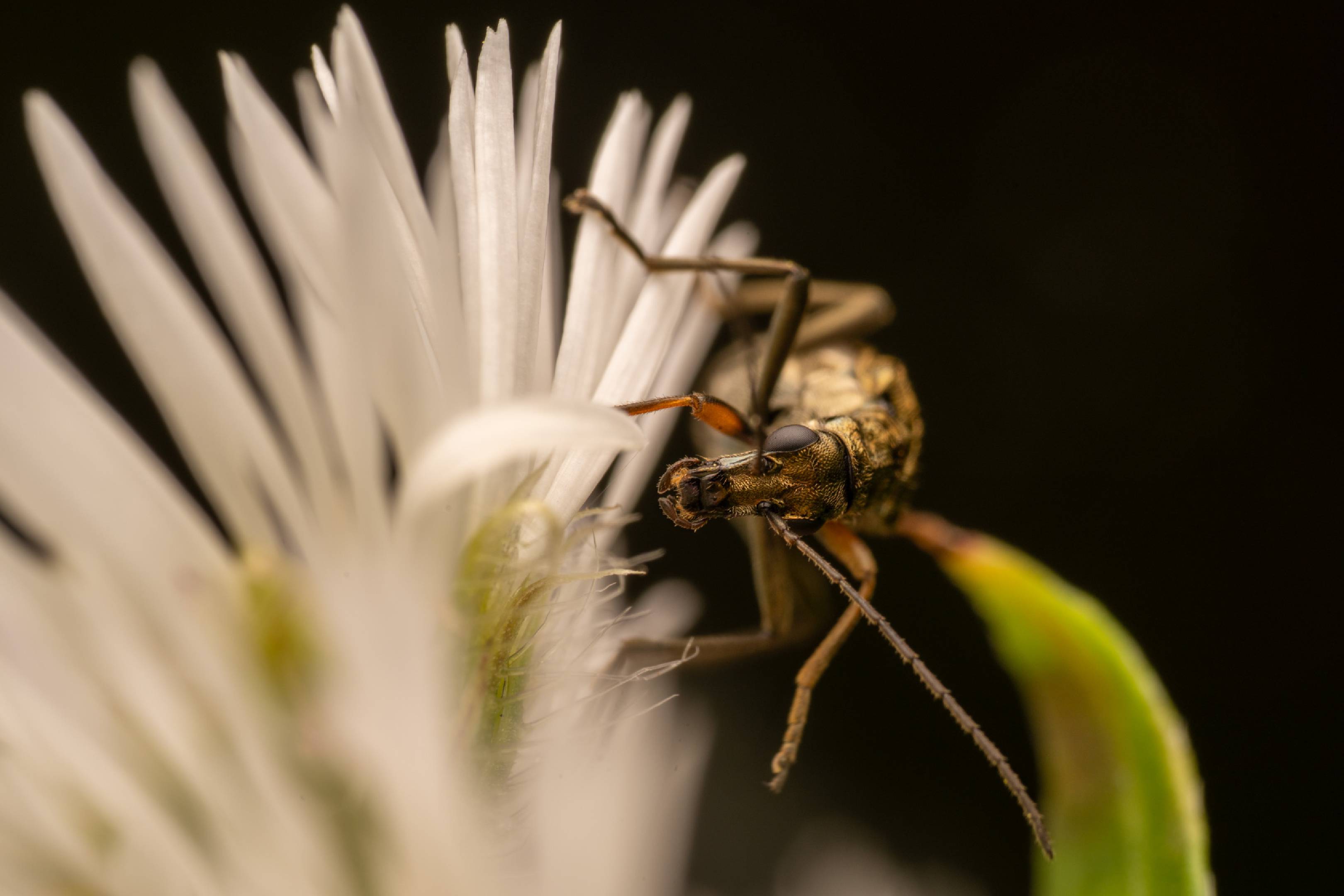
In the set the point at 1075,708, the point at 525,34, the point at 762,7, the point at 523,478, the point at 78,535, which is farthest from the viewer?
the point at 762,7

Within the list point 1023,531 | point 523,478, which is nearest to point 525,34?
point 1023,531

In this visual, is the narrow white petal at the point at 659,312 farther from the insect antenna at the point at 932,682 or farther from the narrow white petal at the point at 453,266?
the insect antenna at the point at 932,682

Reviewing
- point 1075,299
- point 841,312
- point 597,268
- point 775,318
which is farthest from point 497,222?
point 1075,299

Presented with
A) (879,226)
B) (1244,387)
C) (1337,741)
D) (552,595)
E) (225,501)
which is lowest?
(1337,741)

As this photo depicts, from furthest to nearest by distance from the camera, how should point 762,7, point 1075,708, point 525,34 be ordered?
point 762,7 < point 525,34 < point 1075,708

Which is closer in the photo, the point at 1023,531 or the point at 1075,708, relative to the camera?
the point at 1075,708

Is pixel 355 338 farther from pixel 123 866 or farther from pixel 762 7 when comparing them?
pixel 762 7

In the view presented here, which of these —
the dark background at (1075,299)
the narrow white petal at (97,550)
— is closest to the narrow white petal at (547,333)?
the narrow white petal at (97,550)

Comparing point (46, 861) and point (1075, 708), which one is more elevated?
point (46, 861)
